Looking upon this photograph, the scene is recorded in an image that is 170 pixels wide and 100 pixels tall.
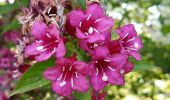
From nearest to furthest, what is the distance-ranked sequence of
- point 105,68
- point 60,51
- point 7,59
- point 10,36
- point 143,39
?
1. point 60,51
2. point 105,68
3. point 7,59
4. point 10,36
5. point 143,39

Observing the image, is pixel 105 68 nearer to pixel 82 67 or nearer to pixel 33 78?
pixel 82 67

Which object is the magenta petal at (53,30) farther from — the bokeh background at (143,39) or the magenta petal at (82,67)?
the bokeh background at (143,39)

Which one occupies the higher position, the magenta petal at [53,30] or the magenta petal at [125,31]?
the magenta petal at [53,30]

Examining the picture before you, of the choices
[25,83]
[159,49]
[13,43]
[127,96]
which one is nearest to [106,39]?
[25,83]

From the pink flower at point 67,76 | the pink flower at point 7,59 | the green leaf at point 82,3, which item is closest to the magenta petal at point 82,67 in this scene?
the pink flower at point 67,76

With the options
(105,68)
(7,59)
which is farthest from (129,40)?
(7,59)
